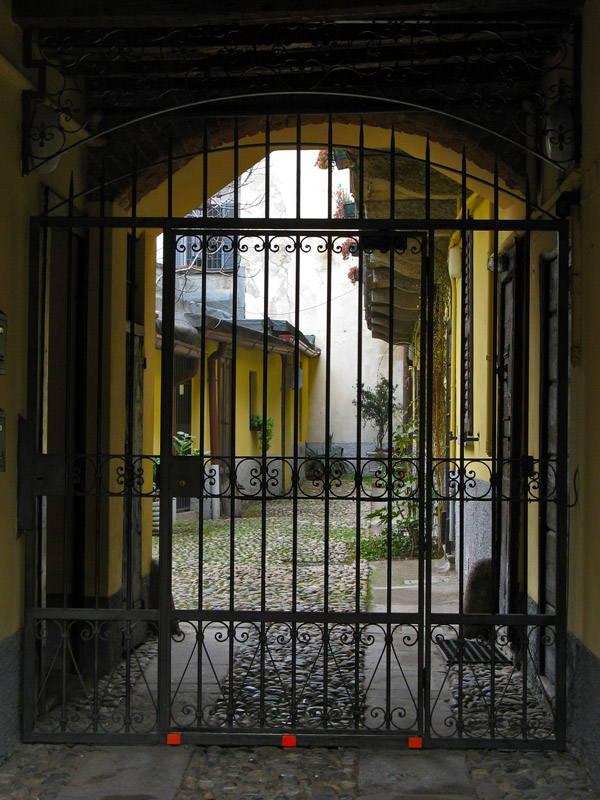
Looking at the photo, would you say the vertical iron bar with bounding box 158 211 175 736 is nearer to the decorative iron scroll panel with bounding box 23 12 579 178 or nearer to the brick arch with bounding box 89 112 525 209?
the decorative iron scroll panel with bounding box 23 12 579 178

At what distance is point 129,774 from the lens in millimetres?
4152

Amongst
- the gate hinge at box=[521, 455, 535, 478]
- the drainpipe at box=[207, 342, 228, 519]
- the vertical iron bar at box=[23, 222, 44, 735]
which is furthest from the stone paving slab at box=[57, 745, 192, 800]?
the drainpipe at box=[207, 342, 228, 519]

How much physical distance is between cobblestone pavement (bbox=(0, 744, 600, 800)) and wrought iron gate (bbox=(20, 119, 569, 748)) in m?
0.10

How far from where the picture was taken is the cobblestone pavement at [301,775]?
392 centimetres

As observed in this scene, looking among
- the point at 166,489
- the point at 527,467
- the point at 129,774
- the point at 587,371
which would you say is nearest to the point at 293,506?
the point at 166,489

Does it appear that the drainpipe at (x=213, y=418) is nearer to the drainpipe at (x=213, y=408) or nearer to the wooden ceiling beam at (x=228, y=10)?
the drainpipe at (x=213, y=408)

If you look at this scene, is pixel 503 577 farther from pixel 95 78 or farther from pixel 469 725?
pixel 95 78

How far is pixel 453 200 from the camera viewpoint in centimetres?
986

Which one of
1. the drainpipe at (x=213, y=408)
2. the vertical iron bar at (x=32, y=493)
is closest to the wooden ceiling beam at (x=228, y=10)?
the vertical iron bar at (x=32, y=493)

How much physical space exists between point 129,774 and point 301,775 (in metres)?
0.82

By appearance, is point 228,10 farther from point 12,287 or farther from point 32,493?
point 32,493

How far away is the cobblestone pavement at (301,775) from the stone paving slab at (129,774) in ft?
0.13

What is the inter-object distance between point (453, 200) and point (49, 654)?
658cm

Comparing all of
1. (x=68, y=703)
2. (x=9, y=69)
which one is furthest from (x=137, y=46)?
(x=68, y=703)
